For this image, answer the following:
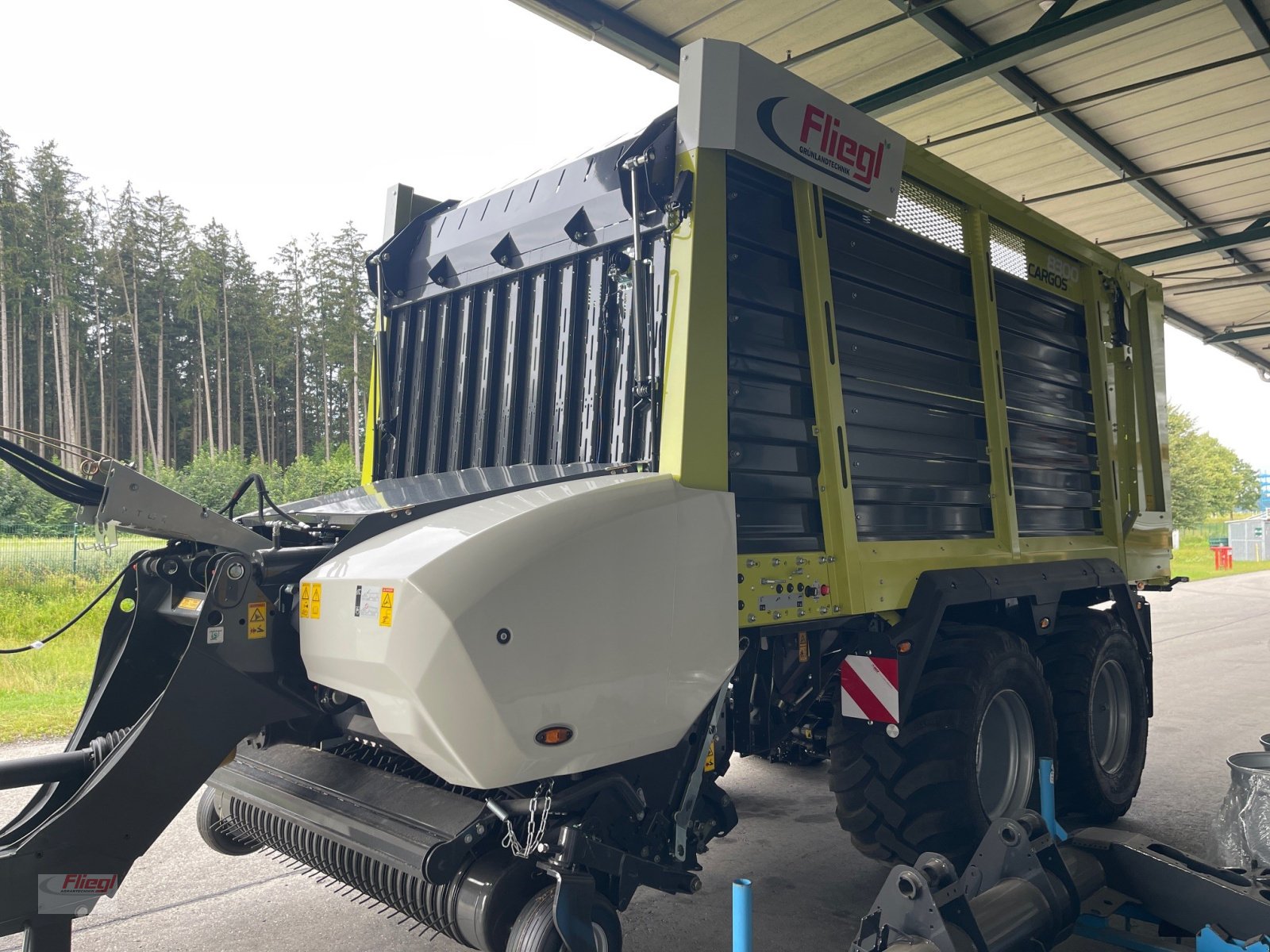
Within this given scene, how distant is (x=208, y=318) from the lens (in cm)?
3234

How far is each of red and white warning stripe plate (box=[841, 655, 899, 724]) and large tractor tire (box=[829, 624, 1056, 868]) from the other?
10 centimetres

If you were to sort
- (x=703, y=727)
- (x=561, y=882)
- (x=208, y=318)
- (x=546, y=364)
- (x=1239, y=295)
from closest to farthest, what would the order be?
(x=561, y=882), (x=703, y=727), (x=546, y=364), (x=1239, y=295), (x=208, y=318)

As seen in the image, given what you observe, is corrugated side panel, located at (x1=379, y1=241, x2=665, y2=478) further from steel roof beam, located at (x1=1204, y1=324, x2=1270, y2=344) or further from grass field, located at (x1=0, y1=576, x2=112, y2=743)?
steel roof beam, located at (x1=1204, y1=324, x2=1270, y2=344)

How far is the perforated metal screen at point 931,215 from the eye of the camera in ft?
13.1

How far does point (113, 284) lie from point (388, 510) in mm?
32036

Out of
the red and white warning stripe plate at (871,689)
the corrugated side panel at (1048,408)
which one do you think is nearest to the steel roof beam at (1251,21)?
the corrugated side panel at (1048,408)

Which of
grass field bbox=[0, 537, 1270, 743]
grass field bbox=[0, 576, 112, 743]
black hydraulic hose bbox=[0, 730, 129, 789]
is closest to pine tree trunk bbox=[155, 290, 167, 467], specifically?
grass field bbox=[0, 537, 1270, 743]

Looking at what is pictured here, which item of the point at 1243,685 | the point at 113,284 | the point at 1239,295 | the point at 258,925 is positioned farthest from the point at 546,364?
the point at 113,284

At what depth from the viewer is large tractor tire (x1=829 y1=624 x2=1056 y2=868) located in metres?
3.70

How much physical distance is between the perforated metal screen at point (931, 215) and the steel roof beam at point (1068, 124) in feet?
9.22

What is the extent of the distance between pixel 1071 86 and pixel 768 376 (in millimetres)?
6034

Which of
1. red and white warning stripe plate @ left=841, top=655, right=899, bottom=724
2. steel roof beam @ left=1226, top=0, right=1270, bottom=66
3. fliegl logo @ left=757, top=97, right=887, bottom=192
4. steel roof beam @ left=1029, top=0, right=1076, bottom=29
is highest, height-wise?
steel roof beam @ left=1226, top=0, right=1270, bottom=66

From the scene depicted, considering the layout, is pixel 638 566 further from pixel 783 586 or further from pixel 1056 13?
pixel 1056 13

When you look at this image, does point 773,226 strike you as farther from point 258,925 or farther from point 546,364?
point 258,925
